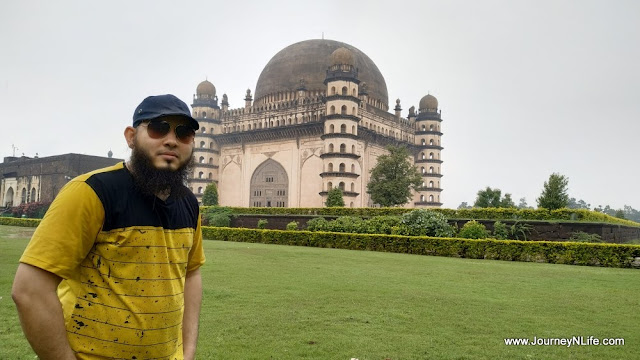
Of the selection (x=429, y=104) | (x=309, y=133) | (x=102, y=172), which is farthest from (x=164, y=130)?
(x=429, y=104)

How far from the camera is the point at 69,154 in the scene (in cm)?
4044

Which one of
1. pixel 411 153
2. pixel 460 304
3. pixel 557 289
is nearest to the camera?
pixel 460 304

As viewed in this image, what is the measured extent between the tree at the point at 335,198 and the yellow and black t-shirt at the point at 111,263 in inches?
1107

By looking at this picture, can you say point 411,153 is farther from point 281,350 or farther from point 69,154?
point 281,350

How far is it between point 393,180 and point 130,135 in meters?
30.2

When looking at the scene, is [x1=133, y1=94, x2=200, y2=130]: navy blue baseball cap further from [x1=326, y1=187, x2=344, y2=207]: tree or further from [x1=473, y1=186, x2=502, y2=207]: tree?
[x1=326, y1=187, x2=344, y2=207]: tree

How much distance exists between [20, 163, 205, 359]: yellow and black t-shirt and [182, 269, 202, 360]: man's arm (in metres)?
0.22

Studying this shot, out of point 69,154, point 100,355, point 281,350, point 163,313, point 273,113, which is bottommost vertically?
point 281,350

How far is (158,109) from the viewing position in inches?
81.4

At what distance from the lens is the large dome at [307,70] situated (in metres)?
39.1

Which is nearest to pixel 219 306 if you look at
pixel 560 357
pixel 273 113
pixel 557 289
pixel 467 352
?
pixel 467 352

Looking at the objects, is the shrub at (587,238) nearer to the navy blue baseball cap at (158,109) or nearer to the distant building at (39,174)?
the navy blue baseball cap at (158,109)

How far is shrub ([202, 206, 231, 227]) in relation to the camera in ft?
83.0

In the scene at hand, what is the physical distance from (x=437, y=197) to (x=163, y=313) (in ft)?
142
